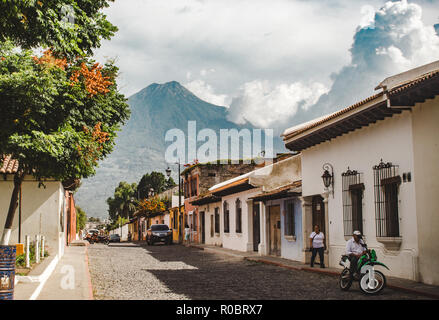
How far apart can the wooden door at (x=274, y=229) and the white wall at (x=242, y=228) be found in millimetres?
1872

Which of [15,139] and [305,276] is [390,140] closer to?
[305,276]

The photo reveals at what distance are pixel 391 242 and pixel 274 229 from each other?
1062 cm

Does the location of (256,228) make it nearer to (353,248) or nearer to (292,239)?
(292,239)

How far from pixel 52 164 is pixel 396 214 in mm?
8738

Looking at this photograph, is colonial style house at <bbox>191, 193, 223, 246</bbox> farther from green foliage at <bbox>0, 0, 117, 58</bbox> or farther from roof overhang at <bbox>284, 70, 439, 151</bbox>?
green foliage at <bbox>0, 0, 117, 58</bbox>

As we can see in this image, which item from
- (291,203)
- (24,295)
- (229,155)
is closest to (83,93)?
(24,295)

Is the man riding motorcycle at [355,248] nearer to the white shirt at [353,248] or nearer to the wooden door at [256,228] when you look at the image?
the white shirt at [353,248]

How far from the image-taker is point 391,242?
45.5 ft

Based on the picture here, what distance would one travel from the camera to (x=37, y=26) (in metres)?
9.27

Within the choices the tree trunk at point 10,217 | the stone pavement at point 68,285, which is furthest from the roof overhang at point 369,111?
the tree trunk at point 10,217

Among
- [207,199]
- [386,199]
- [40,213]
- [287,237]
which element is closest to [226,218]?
[207,199]

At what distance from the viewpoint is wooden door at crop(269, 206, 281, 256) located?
23.7m

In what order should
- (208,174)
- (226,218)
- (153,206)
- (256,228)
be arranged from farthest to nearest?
(153,206), (208,174), (226,218), (256,228)

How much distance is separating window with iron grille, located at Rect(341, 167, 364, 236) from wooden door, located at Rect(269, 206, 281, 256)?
23.3ft
